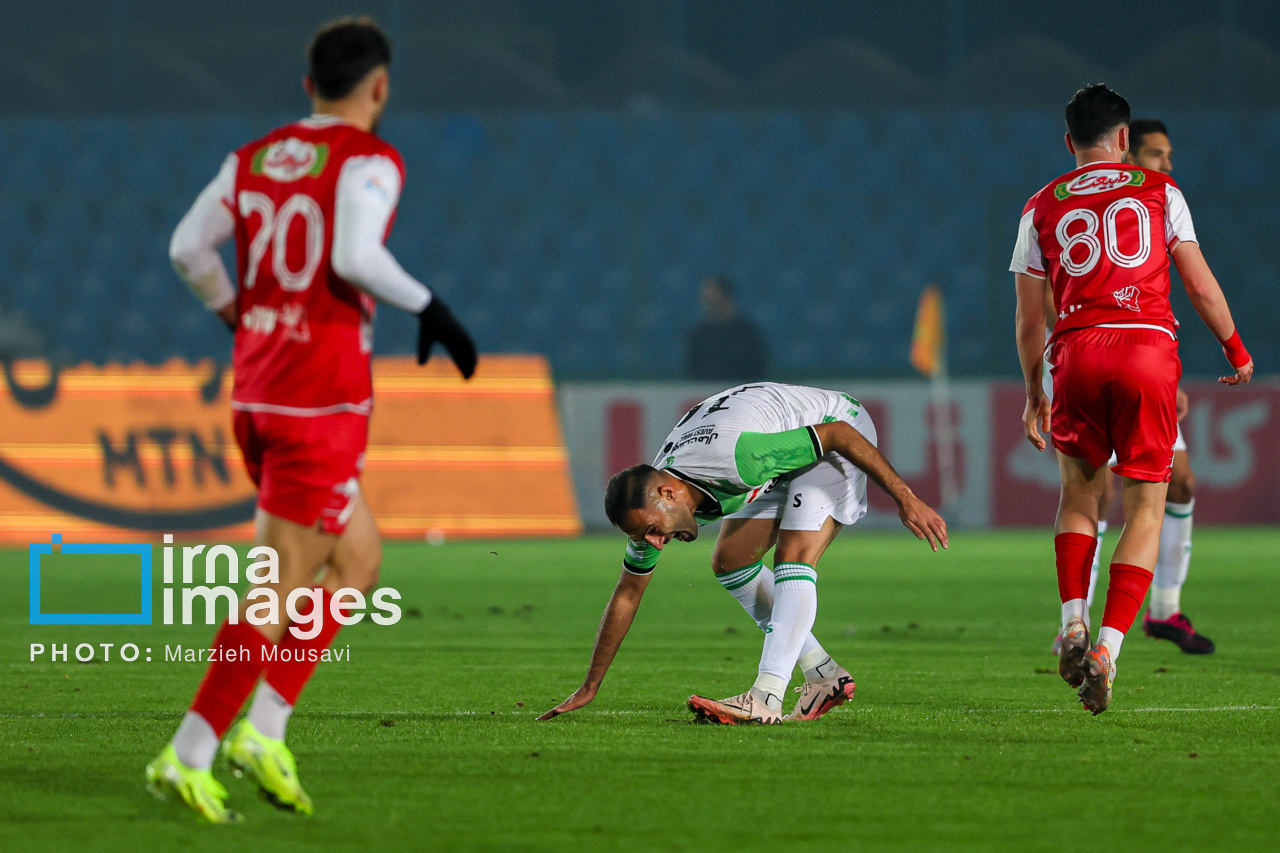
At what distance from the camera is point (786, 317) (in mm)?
18781

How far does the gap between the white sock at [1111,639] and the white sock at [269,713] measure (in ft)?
7.88

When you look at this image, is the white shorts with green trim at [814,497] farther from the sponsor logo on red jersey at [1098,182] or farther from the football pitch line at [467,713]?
the sponsor logo on red jersey at [1098,182]

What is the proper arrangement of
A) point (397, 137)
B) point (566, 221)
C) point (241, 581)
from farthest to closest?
point (397, 137) → point (566, 221) → point (241, 581)

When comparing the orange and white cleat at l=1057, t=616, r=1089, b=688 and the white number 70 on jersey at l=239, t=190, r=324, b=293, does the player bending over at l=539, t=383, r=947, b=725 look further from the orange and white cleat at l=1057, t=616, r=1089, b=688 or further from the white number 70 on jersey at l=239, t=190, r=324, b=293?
the white number 70 on jersey at l=239, t=190, r=324, b=293

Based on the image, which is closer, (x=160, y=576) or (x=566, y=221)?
(x=160, y=576)

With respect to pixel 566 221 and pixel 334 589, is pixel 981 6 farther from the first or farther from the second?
pixel 334 589

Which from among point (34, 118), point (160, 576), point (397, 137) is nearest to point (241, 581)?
point (160, 576)

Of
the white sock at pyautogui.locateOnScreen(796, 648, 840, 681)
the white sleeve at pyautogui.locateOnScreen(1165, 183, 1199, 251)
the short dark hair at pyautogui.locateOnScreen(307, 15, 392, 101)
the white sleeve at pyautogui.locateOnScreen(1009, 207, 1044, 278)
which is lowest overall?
the white sock at pyautogui.locateOnScreen(796, 648, 840, 681)

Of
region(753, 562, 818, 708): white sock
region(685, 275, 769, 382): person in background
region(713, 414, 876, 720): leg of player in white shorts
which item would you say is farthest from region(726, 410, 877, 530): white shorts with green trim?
region(685, 275, 769, 382): person in background

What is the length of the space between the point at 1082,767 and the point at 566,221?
48.8ft

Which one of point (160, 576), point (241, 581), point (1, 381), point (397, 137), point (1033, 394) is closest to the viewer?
point (1033, 394)

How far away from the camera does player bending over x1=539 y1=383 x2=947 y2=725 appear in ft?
16.2

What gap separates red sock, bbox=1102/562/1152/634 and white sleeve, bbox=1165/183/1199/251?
39.9 inches

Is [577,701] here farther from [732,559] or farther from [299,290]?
[299,290]
